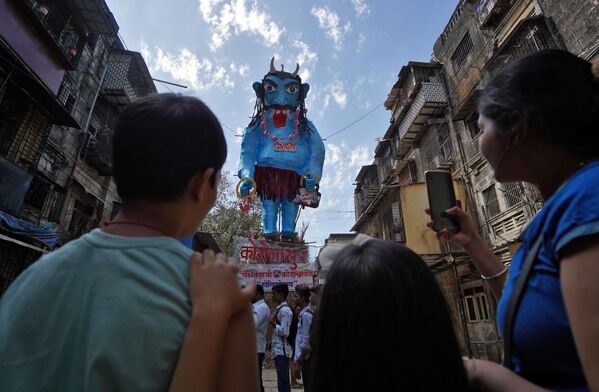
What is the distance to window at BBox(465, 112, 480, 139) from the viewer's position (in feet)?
46.6

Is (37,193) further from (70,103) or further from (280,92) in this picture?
(280,92)

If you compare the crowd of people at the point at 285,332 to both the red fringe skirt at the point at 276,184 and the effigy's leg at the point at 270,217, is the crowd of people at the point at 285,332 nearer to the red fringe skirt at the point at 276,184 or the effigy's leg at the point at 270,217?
the effigy's leg at the point at 270,217

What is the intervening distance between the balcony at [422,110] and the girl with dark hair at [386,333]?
16850mm

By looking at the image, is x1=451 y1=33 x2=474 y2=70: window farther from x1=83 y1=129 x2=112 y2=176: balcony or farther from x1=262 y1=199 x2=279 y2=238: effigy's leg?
x1=83 y1=129 x2=112 y2=176: balcony

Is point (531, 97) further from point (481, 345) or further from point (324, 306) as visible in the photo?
point (481, 345)

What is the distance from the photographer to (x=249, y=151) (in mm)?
6906

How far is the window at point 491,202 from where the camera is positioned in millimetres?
12881

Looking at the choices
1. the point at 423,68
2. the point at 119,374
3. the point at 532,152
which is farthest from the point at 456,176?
the point at 119,374

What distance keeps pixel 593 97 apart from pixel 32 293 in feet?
5.53

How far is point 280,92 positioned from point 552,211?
21.7 ft

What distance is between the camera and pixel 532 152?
3.76ft

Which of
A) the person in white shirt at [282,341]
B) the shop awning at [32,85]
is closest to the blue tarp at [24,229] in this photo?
the shop awning at [32,85]

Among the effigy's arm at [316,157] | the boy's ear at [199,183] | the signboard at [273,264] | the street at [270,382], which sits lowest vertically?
the street at [270,382]

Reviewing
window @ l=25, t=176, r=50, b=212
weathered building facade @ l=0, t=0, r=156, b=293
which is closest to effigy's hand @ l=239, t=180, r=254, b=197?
weathered building facade @ l=0, t=0, r=156, b=293
